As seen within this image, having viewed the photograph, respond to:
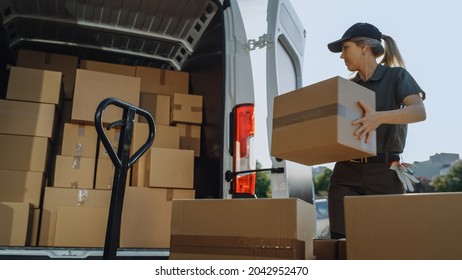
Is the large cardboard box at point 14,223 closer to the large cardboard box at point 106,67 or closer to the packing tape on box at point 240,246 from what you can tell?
the large cardboard box at point 106,67

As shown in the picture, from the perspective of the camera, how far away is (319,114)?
161 centimetres

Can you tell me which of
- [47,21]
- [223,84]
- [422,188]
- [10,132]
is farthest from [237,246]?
[422,188]

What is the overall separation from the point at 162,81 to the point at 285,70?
103 centimetres

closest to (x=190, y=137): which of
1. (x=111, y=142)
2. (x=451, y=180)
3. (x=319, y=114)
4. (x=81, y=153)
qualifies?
(x=111, y=142)

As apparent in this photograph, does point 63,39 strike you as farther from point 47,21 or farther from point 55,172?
point 55,172

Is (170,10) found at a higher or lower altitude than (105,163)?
higher

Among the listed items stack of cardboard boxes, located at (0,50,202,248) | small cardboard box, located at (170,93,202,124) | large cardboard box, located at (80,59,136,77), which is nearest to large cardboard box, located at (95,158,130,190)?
stack of cardboard boxes, located at (0,50,202,248)

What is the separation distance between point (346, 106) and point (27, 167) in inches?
86.8

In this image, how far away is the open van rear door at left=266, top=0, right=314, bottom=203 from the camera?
258 centimetres

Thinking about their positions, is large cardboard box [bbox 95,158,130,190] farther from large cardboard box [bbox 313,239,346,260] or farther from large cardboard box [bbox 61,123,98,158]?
large cardboard box [bbox 313,239,346,260]

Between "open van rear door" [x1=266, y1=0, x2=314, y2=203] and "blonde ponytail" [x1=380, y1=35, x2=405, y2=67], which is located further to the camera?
"open van rear door" [x1=266, y1=0, x2=314, y2=203]

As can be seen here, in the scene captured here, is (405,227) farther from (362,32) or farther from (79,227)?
(79,227)

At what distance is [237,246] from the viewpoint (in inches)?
58.5

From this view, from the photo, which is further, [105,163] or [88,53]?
[88,53]
